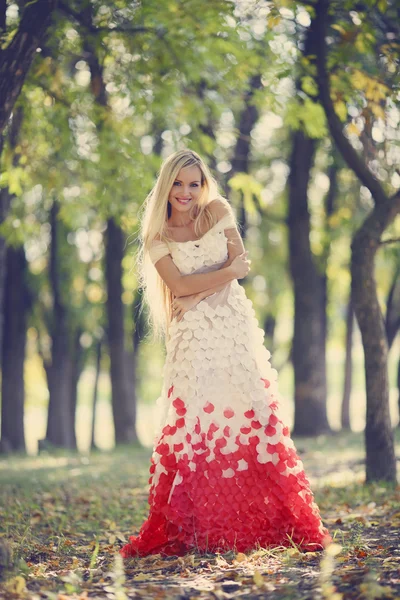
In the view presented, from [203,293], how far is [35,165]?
19.9ft

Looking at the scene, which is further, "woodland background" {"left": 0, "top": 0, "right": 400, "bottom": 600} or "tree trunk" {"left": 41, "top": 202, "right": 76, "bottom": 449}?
"tree trunk" {"left": 41, "top": 202, "right": 76, "bottom": 449}

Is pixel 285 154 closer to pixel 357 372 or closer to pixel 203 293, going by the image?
pixel 203 293

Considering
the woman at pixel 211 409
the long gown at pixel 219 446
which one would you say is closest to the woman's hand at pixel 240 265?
the woman at pixel 211 409

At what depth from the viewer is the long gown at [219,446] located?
4.92 m

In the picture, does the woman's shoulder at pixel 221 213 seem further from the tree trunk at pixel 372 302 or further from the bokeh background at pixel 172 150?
the tree trunk at pixel 372 302

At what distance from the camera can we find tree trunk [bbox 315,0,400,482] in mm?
7750

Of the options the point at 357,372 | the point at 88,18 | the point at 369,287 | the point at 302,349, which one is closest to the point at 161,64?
the point at 88,18

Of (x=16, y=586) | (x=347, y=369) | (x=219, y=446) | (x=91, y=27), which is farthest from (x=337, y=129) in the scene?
(x=347, y=369)

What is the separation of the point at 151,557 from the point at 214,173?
19.3 feet

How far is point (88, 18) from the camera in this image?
25.3 feet

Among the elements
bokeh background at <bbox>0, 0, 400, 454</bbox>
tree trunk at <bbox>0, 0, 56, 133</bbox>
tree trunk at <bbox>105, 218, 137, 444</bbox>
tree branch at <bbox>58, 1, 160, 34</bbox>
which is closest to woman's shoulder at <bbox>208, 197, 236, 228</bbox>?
bokeh background at <bbox>0, 0, 400, 454</bbox>

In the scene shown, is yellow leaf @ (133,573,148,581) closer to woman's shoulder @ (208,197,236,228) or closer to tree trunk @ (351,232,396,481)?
woman's shoulder @ (208,197,236,228)

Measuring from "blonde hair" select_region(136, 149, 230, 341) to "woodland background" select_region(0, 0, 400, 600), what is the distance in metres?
0.68

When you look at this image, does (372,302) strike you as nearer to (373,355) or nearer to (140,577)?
(373,355)
